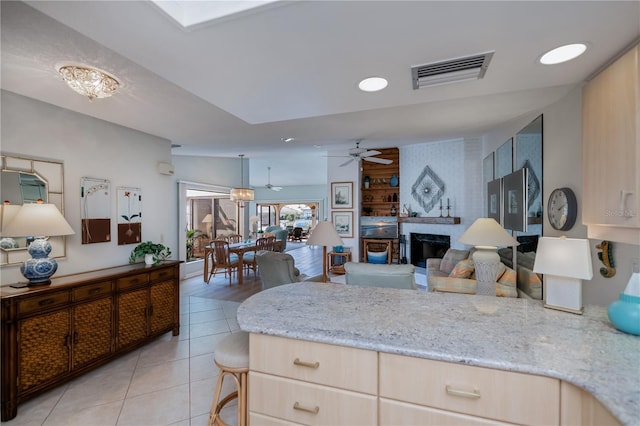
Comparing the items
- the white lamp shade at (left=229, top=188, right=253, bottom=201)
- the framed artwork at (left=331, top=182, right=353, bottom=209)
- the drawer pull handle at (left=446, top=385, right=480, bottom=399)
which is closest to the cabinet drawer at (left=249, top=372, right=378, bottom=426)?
the drawer pull handle at (left=446, top=385, right=480, bottom=399)

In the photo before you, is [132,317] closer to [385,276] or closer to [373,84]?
[385,276]

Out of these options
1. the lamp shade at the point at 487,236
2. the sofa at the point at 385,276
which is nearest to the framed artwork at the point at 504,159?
the lamp shade at the point at 487,236

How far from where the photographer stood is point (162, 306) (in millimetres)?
3254

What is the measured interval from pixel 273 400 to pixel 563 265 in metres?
1.54

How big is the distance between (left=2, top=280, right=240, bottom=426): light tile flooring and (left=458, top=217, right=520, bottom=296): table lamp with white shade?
229 centimetres

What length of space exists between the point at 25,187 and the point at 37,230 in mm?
622

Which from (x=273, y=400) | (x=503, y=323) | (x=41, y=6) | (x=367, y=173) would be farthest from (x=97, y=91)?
(x=367, y=173)

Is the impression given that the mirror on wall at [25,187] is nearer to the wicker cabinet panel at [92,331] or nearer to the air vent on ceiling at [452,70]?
the wicker cabinet panel at [92,331]

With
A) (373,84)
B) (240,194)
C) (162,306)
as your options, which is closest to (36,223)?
(162,306)

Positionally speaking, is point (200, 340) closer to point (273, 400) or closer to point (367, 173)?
point (273, 400)

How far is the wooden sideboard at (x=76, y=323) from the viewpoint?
2.07 m

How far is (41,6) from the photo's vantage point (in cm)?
112

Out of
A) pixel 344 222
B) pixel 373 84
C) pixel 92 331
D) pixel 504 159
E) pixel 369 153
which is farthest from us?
pixel 344 222

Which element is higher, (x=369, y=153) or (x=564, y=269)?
(x=369, y=153)
